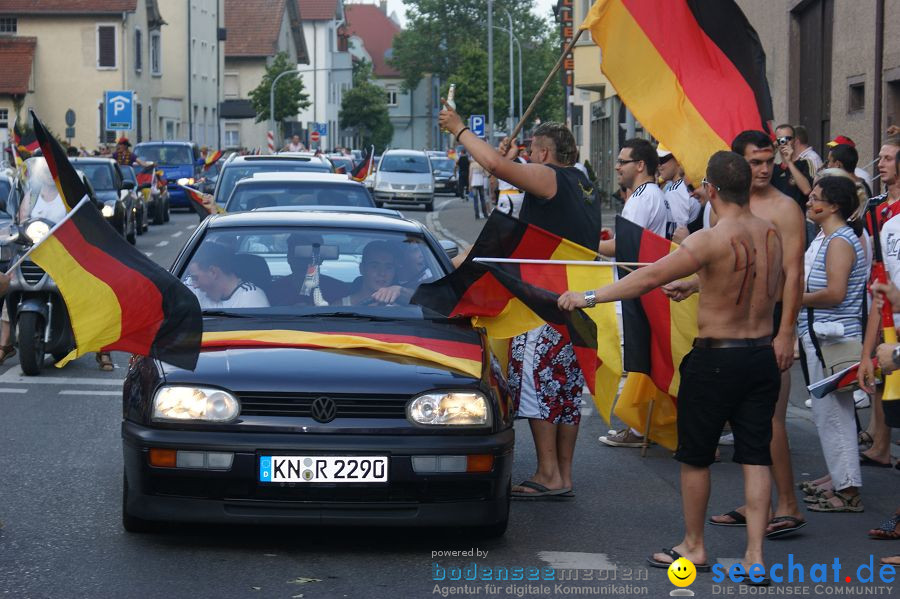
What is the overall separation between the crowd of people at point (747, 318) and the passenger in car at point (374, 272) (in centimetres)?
73

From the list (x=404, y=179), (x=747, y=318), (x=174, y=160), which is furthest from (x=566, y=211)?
(x=404, y=179)

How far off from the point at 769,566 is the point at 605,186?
42.1 m

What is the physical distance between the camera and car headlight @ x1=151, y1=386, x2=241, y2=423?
6363mm

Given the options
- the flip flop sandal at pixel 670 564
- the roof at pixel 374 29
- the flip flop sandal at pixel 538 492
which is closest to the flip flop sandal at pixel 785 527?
the flip flop sandal at pixel 670 564

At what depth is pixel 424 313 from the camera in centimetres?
751

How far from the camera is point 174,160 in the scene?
4234 cm

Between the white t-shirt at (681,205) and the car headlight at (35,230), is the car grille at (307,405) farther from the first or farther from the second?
the car headlight at (35,230)

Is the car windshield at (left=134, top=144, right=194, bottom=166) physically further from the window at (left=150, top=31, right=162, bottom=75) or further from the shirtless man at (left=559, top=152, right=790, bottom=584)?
the shirtless man at (left=559, top=152, right=790, bottom=584)

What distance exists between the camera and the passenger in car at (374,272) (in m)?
7.59

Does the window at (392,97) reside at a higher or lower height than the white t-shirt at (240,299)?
higher

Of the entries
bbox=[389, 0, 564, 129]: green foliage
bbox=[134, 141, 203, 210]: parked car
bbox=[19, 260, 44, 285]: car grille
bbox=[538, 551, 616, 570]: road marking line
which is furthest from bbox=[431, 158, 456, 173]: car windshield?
bbox=[538, 551, 616, 570]: road marking line

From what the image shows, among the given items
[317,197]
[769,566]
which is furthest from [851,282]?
[317,197]

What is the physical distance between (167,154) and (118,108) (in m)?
2.77

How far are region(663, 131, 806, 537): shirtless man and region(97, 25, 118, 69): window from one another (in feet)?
193
